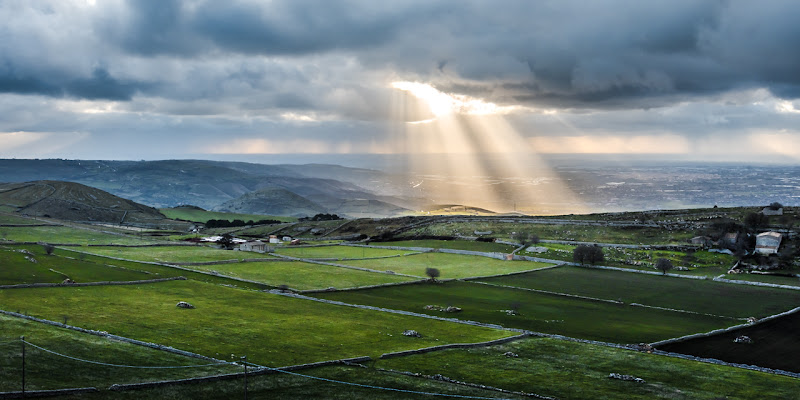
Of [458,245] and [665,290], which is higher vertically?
[458,245]

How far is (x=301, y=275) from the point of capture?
255 ft

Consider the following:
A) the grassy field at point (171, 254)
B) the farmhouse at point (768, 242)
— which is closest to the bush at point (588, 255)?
the farmhouse at point (768, 242)

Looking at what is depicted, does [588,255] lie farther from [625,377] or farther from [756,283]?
[625,377]

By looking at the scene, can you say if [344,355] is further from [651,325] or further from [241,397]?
[651,325]

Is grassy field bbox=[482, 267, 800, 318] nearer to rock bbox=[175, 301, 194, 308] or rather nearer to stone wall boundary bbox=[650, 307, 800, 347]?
stone wall boundary bbox=[650, 307, 800, 347]

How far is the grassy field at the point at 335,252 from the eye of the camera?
336 ft

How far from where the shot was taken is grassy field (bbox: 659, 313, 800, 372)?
45.2 metres

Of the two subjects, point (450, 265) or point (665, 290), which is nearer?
point (665, 290)

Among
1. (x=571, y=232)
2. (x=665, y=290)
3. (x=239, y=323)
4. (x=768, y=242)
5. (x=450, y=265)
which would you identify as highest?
(x=768, y=242)

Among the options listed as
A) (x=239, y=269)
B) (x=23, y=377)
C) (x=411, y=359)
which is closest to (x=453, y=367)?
(x=411, y=359)

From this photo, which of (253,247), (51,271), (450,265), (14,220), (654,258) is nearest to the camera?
(51,271)

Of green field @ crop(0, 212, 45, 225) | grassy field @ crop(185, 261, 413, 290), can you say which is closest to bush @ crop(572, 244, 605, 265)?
grassy field @ crop(185, 261, 413, 290)

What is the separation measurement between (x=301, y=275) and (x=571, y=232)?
6389 centimetres

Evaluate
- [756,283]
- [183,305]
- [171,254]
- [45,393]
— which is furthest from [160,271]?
[756,283]
